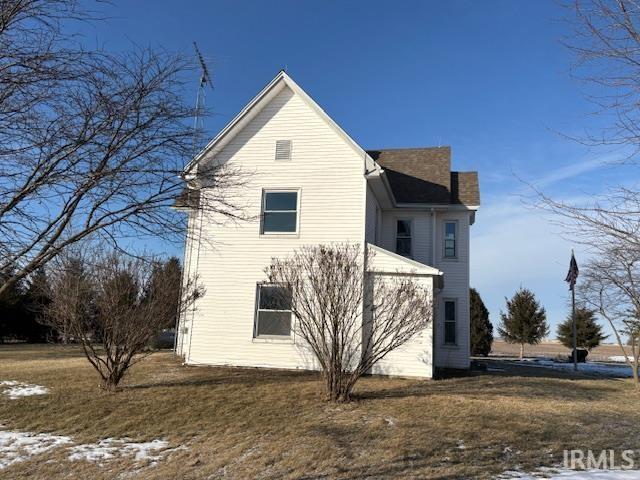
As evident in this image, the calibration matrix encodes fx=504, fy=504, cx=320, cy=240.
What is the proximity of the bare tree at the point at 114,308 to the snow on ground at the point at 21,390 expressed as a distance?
1240mm

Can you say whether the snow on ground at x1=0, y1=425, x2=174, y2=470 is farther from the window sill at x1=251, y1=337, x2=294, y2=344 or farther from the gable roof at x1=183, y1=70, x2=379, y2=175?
the gable roof at x1=183, y1=70, x2=379, y2=175

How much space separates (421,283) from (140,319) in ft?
23.5

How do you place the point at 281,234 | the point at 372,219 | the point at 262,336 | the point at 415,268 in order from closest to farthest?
1. the point at 415,268
2. the point at 262,336
3. the point at 281,234
4. the point at 372,219

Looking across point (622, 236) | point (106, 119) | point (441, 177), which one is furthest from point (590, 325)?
point (106, 119)

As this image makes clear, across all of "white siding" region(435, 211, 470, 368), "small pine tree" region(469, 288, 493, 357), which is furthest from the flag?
"white siding" region(435, 211, 470, 368)

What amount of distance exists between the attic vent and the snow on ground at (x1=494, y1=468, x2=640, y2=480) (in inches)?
431

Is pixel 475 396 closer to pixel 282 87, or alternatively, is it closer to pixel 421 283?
pixel 421 283

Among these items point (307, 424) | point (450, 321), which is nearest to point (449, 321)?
point (450, 321)

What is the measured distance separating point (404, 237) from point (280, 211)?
5402 mm

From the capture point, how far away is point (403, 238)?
18.1 m

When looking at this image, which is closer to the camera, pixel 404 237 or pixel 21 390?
pixel 21 390

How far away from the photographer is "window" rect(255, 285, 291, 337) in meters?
14.2

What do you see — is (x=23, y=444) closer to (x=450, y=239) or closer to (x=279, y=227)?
(x=279, y=227)

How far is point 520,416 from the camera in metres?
9.01
